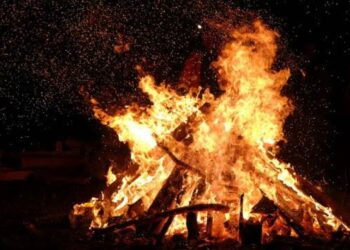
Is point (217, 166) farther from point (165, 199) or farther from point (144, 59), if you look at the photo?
point (144, 59)

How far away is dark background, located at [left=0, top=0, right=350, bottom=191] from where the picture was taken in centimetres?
1310

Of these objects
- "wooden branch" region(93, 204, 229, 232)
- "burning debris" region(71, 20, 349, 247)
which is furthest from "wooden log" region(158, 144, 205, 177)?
"wooden branch" region(93, 204, 229, 232)

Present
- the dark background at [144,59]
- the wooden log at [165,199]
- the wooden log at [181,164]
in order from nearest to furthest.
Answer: the wooden log at [165,199], the wooden log at [181,164], the dark background at [144,59]

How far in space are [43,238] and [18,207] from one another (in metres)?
2.51

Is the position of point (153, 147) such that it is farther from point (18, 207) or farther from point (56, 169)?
point (56, 169)

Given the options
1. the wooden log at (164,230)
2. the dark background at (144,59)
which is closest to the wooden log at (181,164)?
the wooden log at (164,230)

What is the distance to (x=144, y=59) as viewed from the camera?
16.7 metres

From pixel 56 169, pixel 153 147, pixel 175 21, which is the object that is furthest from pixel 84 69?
pixel 153 147

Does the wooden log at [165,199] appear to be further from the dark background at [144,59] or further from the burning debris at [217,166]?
the dark background at [144,59]

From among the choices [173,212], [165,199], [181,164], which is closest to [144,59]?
[181,164]

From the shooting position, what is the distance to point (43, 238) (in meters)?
6.79

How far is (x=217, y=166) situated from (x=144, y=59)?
9786mm

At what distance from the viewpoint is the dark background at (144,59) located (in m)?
13.1

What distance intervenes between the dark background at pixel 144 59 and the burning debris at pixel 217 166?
7.70 ft
